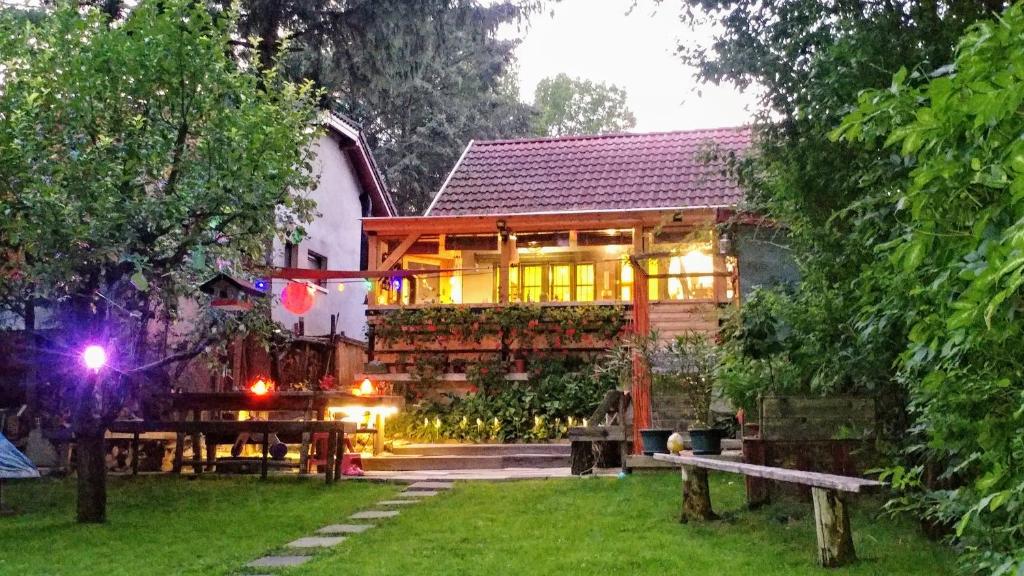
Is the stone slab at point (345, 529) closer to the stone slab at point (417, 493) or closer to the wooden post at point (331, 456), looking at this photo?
the stone slab at point (417, 493)

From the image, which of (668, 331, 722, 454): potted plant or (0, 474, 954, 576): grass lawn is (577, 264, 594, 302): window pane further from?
(0, 474, 954, 576): grass lawn

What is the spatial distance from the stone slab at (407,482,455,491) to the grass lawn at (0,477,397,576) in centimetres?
33

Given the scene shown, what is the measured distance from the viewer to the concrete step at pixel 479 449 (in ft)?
42.5

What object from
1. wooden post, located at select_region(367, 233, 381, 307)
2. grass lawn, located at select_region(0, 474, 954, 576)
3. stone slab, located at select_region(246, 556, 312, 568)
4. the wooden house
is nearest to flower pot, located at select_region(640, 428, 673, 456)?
grass lawn, located at select_region(0, 474, 954, 576)

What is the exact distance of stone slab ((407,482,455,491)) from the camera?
33.9 ft

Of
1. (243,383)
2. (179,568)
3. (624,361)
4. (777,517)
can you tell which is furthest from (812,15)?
(243,383)

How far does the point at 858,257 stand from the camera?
6.40 m

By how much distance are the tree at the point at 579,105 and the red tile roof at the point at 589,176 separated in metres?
20.7

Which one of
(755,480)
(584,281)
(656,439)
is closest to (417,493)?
(656,439)

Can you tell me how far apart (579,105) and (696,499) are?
35784 millimetres

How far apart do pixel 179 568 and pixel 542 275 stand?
1374 cm

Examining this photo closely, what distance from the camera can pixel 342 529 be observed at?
7832mm

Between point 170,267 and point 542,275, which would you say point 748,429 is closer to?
point 170,267

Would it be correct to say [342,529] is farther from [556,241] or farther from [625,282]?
[625,282]
